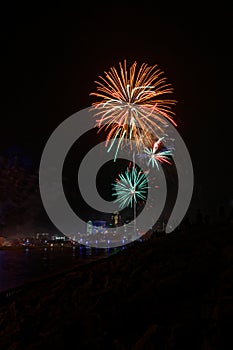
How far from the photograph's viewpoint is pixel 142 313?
607 centimetres

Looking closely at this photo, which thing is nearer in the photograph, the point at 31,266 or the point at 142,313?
the point at 142,313

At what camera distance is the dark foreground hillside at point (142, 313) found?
475 cm

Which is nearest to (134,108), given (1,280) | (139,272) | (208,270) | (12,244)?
(1,280)

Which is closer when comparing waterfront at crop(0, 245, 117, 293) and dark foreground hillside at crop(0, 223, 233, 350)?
dark foreground hillside at crop(0, 223, 233, 350)

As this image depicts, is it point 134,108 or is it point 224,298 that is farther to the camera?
point 134,108

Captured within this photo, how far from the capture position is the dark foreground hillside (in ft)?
15.6

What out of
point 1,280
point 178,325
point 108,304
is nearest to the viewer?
point 178,325

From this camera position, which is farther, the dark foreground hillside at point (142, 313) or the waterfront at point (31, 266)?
the waterfront at point (31, 266)

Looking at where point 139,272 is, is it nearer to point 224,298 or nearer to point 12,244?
point 224,298

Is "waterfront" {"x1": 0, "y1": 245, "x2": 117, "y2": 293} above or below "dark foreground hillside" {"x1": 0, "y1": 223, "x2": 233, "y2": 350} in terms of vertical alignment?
below

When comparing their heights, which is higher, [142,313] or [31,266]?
[142,313]

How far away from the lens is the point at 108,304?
7164 millimetres

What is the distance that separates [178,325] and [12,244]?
86144 mm

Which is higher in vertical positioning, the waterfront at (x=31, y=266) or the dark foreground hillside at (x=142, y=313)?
the dark foreground hillside at (x=142, y=313)
